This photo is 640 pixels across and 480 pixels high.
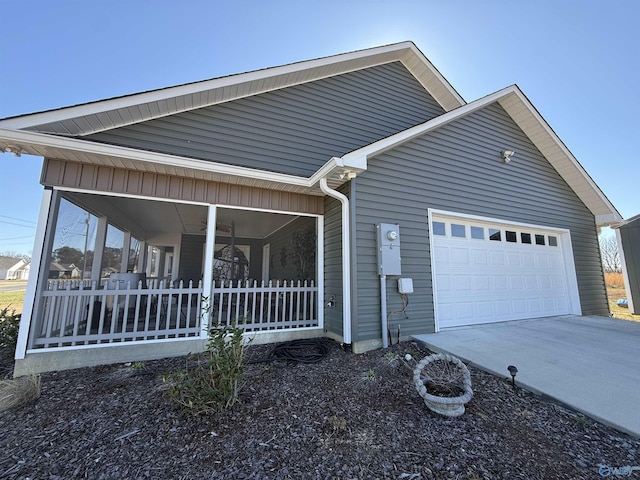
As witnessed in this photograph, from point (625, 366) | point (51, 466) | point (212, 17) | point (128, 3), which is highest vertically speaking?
point (212, 17)

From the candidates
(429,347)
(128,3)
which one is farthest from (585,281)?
(128,3)

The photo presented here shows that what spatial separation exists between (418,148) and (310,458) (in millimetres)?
4901

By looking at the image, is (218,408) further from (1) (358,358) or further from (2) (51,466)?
(1) (358,358)

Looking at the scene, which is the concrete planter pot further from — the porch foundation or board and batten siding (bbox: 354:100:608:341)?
the porch foundation

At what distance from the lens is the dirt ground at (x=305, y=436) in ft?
5.90

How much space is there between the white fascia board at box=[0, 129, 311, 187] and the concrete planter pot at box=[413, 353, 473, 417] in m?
3.14

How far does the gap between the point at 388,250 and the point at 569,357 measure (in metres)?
2.66

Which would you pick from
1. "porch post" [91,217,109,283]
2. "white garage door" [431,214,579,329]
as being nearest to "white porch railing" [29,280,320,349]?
"porch post" [91,217,109,283]

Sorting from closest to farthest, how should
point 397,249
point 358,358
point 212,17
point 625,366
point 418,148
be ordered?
point 625,366 → point 358,358 → point 397,249 → point 418,148 → point 212,17

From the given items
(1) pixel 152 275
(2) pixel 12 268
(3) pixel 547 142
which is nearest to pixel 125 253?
(1) pixel 152 275

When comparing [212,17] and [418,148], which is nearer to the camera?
[418,148]

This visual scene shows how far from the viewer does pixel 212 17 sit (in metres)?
6.68

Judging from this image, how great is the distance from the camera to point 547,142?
6.48 m

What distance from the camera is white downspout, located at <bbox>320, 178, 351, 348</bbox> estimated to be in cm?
407
